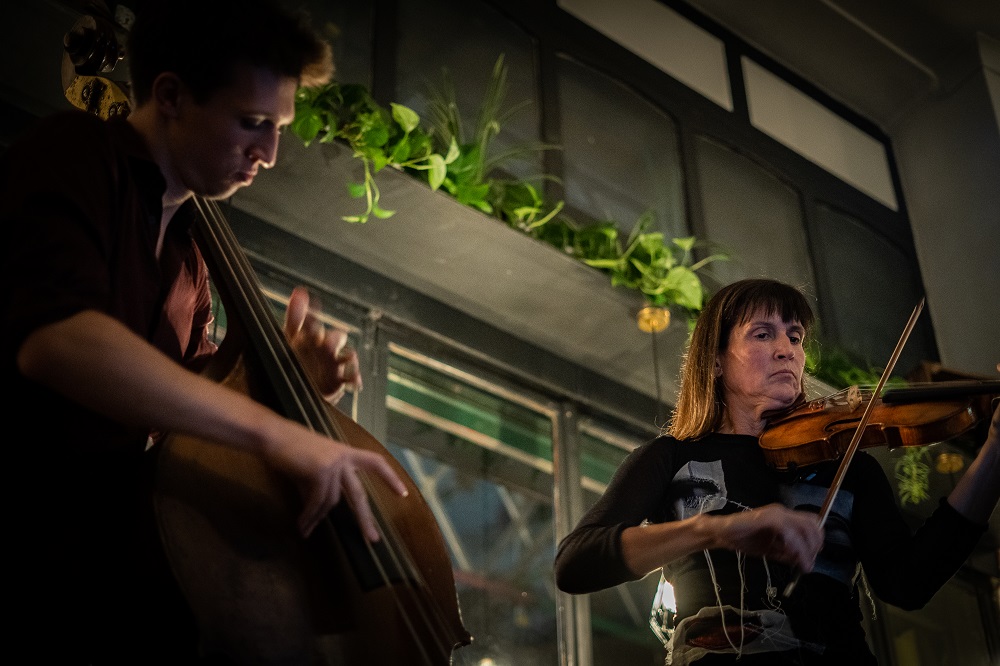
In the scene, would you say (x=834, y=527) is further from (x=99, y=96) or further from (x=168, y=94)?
(x=99, y=96)

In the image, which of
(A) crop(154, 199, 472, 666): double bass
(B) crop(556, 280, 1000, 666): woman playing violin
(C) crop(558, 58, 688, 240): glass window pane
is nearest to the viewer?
(A) crop(154, 199, 472, 666): double bass

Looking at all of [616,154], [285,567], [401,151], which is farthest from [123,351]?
[616,154]

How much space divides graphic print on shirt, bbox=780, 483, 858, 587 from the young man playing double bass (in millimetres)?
767

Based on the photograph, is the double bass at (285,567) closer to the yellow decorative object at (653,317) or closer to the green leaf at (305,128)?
the green leaf at (305,128)

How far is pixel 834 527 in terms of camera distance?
1.72 metres

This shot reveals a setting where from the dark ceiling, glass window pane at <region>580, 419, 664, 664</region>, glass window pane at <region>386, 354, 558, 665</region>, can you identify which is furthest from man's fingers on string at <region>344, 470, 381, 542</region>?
the dark ceiling

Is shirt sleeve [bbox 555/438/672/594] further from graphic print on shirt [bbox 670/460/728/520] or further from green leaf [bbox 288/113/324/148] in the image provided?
green leaf [bbox 288/113/324/148]

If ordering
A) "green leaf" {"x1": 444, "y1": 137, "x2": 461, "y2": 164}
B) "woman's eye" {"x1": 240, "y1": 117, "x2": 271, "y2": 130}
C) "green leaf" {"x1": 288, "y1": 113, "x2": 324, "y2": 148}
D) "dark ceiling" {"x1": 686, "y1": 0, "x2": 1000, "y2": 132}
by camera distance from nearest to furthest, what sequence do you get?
"woman's eye" {"x1": 240, "y1": 117, "x2": 271, "y2": 130}
"green leaf" {"x1": 288, "y1": 113, "x2": 324, "y2": 148}
"green leaf" {"x1": 444, "y1": 137, "x2": 461, "y2": 164}
"dark ceiling" {"x1": 686, "y1": 0, "x2": 1000, "y2": 132}

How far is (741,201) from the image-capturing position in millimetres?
4660

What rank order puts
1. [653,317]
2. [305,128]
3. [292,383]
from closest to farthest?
[292,383], [305,128], [653,317]

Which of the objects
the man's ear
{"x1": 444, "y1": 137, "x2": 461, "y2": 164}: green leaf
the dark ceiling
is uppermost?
the dark ceiling

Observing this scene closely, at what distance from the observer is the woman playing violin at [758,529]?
1.56 meters

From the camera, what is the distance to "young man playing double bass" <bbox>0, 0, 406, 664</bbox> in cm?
113

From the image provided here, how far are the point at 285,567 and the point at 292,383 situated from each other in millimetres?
265
